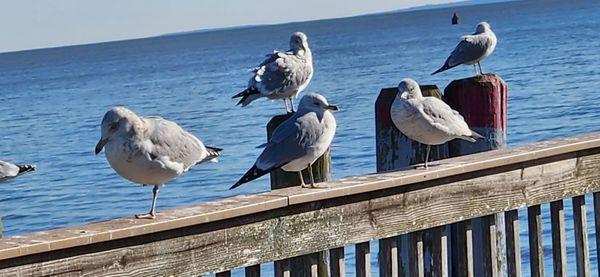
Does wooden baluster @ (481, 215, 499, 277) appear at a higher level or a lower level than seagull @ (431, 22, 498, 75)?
lower

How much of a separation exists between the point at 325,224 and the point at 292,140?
0.92m

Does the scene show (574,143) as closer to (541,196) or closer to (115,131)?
(541,196)

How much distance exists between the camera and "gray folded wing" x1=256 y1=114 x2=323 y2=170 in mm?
4551

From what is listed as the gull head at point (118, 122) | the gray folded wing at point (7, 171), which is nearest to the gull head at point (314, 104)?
the gull head at point (118, 122)

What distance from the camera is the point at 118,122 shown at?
4.05m

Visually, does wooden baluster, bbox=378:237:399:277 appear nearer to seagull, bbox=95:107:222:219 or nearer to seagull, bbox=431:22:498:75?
seagull, bbox=95:107:222:219

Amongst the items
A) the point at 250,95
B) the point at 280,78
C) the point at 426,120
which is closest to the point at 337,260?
the point at 426,120

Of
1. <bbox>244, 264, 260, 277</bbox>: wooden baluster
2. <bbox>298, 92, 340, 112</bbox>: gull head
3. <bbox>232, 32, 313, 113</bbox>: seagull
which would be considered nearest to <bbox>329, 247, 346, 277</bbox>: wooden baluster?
<bbox>244, 264, 260, 277</bbox>: wooden baluster

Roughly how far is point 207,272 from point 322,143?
4.32 ft

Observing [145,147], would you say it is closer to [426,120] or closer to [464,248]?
[464,248]

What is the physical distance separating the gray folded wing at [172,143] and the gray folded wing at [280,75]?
210 inches

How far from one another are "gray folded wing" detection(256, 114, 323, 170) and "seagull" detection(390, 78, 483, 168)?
67 centimetres

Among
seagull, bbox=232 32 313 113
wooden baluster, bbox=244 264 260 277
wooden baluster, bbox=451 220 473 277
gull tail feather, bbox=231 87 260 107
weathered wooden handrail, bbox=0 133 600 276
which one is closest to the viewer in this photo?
weathered wooden handrail, bbox=0 133 600 276

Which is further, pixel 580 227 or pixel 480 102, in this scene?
pixel 480 102
